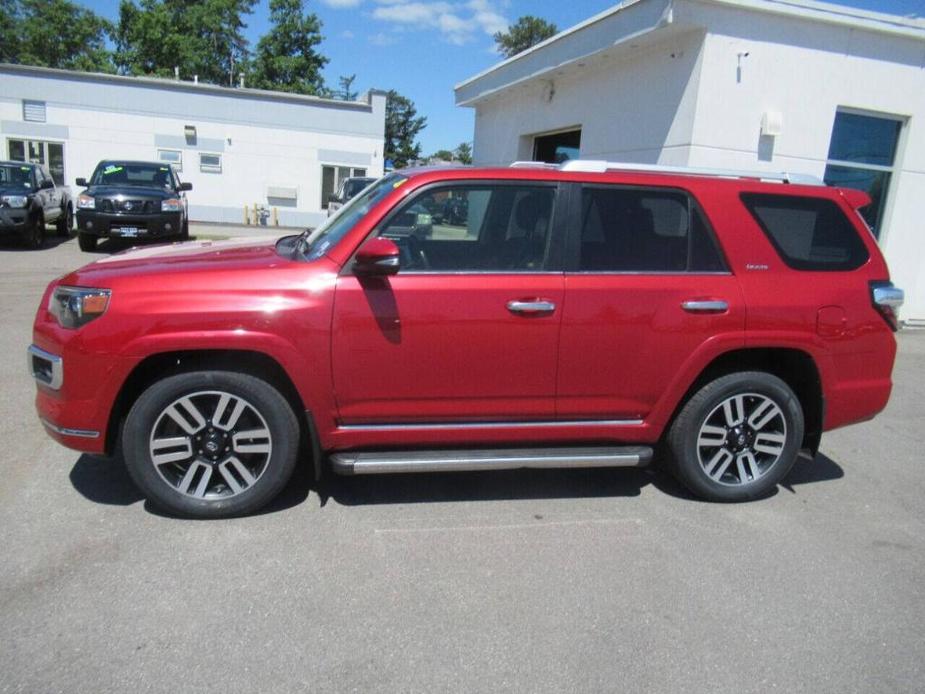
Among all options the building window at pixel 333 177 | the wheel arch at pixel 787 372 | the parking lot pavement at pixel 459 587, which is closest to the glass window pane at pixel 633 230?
the wheel arch at pixel 787 372

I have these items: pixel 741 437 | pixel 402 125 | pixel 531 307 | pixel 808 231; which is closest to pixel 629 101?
pixel 808 231

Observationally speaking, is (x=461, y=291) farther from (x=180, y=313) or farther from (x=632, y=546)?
(x=632, y=546)

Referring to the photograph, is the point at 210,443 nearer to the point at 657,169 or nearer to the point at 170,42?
the point at 657,169

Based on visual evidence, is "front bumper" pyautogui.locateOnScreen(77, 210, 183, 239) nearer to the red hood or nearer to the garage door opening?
the garage door opening

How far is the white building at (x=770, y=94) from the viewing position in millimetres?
8164

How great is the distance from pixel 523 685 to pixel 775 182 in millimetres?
3218

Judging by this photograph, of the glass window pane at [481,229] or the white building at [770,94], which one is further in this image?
the white building at [770,94]

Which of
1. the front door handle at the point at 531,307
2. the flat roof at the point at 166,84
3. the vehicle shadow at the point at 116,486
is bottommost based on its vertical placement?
the vehicle shadow at the point at 116,486

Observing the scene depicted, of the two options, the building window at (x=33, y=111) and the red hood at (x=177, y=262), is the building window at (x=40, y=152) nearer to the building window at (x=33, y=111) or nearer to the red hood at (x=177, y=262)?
the building window at (x=33, y=111)

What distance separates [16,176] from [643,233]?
583 inches

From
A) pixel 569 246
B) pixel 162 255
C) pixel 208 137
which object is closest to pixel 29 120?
pixel 208 137

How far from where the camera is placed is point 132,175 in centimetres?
1480

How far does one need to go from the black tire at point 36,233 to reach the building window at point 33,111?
10.3 meters

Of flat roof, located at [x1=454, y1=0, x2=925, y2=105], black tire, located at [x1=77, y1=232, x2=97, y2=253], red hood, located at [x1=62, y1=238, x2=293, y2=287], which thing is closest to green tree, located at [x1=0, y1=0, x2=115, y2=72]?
black tire, located at [x1=77, y1=232, x2=97, y2=253]
